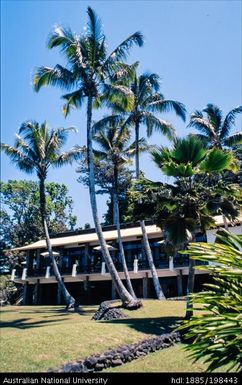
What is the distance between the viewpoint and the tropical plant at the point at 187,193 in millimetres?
14172

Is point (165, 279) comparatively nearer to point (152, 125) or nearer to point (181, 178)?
point (152, 125)

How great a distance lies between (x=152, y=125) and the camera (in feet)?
84.9

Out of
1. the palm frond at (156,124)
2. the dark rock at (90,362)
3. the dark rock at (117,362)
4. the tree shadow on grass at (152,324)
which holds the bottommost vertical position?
the dark rock at (117,362)

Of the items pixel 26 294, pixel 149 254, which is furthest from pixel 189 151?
pixel 26 294

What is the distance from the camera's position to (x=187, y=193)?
15.0 meters

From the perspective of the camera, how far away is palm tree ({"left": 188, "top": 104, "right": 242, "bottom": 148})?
2770 cm

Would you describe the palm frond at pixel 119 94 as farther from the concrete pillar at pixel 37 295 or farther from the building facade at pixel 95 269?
the concrete pillar at pixel 37 295

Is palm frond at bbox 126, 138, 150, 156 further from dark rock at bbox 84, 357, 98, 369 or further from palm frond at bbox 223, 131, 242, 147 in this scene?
dark rock at bbox 84, 357, 98, 369

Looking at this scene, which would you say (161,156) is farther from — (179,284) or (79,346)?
(179,284)

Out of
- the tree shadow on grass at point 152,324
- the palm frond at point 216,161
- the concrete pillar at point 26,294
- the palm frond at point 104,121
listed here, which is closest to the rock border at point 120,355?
the tree shadow on grass at point 152,324

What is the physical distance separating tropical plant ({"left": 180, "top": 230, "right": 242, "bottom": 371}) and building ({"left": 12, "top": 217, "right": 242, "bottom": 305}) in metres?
21.8

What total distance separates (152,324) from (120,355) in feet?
13.9

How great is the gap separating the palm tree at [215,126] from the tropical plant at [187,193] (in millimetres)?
12842

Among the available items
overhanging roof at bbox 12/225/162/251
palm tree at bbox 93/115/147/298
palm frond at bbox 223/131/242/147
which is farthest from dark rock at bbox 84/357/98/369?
palm frond at bbox 223/131/242/147
